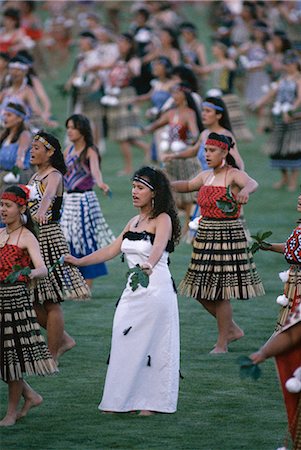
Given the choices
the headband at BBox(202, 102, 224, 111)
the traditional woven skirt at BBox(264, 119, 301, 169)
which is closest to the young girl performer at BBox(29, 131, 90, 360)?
the headband at BBox(202, 102, 224, 111)

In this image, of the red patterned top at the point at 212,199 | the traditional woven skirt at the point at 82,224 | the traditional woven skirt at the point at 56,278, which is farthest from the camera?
the traditional woven skirt at the point at 82,224

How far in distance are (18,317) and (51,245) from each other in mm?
1452

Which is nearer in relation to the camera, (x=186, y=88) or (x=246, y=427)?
(x=246, y=427)

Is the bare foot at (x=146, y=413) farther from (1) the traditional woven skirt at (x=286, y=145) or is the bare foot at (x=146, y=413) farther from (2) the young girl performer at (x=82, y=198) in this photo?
(1) the traditional woven skirt at (x=286, y=145)

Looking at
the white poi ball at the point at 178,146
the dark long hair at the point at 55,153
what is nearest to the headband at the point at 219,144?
the dark long hair at the point at 55,153

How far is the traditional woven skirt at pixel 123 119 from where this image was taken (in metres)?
17.4

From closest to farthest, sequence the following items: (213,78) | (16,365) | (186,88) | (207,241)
→ (16,365)
(207,241)
(186,88)
(213,78)

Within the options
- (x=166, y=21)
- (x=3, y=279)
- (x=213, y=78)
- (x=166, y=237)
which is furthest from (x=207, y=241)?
(x=166, y=21)

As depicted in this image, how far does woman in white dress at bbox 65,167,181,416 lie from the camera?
730cm

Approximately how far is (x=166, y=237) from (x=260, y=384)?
130 cm

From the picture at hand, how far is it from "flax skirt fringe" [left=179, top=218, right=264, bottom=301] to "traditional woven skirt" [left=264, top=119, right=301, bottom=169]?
23.7 ft

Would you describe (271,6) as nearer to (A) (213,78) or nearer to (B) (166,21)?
(B) (166,21)

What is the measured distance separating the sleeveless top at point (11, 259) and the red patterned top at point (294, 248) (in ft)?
4.62

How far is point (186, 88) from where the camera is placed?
1286 centimetres
